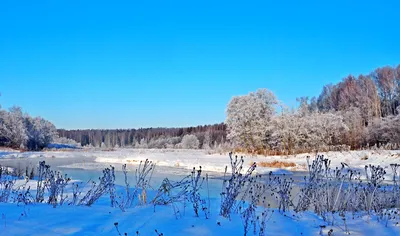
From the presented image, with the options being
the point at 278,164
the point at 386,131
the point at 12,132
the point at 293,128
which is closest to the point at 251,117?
the point at 293,128

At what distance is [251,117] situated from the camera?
3800 centimetres

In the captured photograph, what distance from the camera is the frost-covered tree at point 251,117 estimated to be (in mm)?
37844

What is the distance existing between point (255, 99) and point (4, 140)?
44.7 metres

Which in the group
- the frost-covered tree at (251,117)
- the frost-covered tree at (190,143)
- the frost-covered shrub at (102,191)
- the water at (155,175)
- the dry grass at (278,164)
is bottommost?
the water at (155,175)

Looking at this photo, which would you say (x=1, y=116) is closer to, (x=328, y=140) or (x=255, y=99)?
(x=255, y=99)

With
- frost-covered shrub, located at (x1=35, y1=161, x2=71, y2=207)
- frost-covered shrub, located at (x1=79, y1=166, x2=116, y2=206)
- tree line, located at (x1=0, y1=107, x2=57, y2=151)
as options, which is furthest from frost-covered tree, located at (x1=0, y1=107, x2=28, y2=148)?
frost-covered shrub, located at (x1=79, y1=166, x2=116, y2=206)

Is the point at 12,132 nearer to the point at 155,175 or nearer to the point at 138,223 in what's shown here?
the point at 155,175

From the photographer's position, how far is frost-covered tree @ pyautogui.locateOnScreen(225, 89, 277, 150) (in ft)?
124

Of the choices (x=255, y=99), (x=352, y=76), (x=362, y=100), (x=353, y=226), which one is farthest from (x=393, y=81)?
(x=353, y=226)

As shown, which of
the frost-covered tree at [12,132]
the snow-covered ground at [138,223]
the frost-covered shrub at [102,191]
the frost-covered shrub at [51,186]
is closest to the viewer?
the snow-covered ground at [138,223]

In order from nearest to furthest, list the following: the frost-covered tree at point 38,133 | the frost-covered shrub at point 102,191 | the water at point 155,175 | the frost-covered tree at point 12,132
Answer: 1. the frost-covered shrub at point 102,191
2. the water at point 155,175
3. the frost-covered tree at point 12,132
4. the frost-covered tree at point 38,133

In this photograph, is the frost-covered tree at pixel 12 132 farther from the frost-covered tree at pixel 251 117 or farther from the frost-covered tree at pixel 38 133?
the frost-covered tree at pixel 251 117

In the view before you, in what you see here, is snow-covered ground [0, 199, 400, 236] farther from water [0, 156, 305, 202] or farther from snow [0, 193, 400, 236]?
water [0, 156, 305, 202]

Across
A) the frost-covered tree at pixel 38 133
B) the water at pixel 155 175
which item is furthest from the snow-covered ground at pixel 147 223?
the frost-covered tree at pixel 38 133
